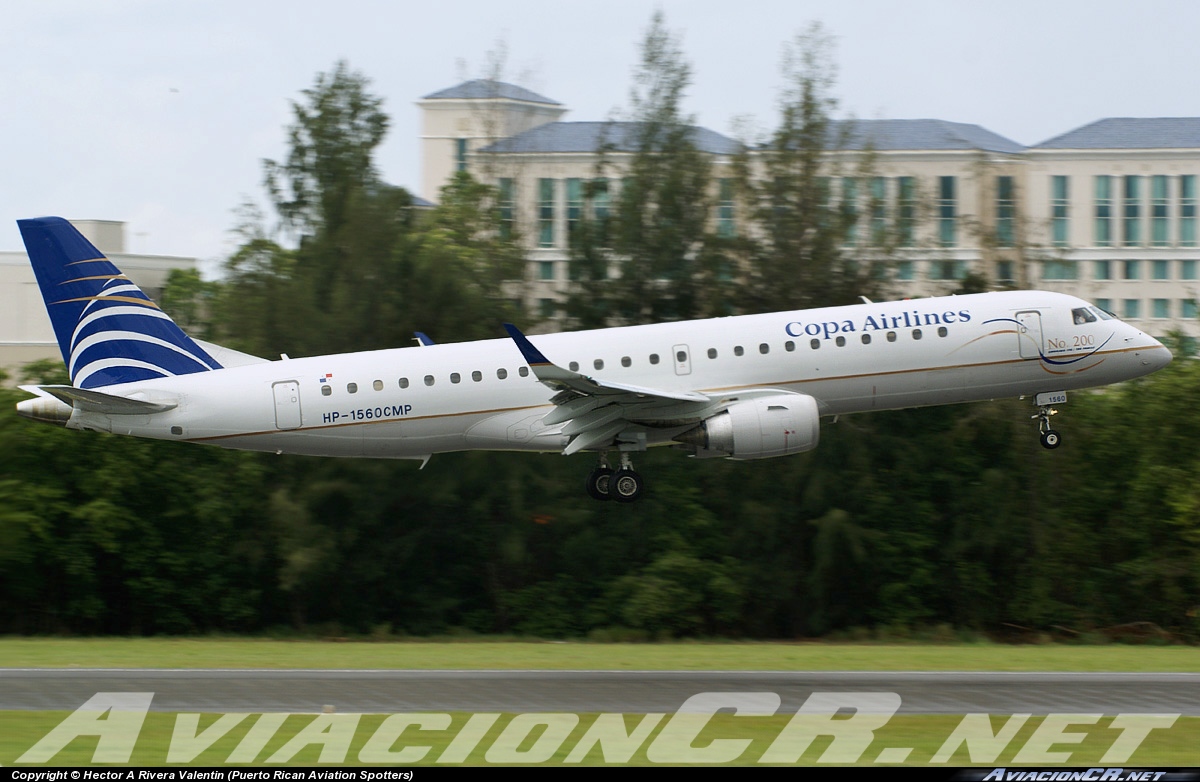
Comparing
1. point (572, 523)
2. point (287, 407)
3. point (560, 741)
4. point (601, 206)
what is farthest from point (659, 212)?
point (560, 741)

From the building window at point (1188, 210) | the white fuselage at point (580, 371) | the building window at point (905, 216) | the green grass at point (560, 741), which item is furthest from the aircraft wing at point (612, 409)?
the building window at point (1188, 210)

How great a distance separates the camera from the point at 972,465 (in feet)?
146

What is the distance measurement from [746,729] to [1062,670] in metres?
10.2

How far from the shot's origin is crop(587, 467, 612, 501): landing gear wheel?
101 feet

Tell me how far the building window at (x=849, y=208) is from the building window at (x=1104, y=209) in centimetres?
5288

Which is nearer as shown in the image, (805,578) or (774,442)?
(774,442)

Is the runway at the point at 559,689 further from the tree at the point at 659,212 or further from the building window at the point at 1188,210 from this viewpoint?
the building window at the point at 1188,210

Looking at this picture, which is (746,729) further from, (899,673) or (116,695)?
(116,695)

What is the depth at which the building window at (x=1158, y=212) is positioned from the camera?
93.2m

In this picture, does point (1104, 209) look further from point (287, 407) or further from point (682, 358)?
point (287, 407)

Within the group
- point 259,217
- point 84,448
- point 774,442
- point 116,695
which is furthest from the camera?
point 259,217

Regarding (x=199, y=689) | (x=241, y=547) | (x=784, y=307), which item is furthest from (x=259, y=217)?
(x=199, y=689)

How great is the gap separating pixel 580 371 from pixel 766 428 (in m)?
4.35

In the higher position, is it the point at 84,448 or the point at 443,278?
the point at 443,278
